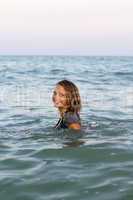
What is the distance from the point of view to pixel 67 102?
7.54 meters

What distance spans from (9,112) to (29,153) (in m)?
4.66

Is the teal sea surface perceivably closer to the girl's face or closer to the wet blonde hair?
the wet blonde hair

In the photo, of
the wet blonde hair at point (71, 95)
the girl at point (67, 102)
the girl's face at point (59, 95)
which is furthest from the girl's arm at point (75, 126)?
the girl's face at point (59, 95)

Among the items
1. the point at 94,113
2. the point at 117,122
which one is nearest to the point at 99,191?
the point at 117,122

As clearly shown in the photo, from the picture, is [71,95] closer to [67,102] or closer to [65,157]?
[67,102]

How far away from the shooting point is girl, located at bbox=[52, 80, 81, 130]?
7.48 meters

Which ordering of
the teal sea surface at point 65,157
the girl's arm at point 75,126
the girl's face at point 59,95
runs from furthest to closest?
the girl's arm at point 75,126
the girl's face at point 59,95
the teal sea surface at point 65,157

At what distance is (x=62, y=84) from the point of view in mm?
7516

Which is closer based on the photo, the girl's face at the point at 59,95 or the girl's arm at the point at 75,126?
the girl's face at the point at 59,95

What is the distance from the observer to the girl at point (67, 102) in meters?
7.48

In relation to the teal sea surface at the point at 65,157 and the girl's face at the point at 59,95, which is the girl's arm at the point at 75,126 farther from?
the girl's face at the point at 59,95

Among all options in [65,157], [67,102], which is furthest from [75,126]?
[65,157]

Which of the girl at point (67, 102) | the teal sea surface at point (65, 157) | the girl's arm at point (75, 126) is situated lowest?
the teal sea surface at point (65, 157)

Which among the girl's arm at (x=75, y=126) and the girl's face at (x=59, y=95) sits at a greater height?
the girl's face at (x=59, y=95)
